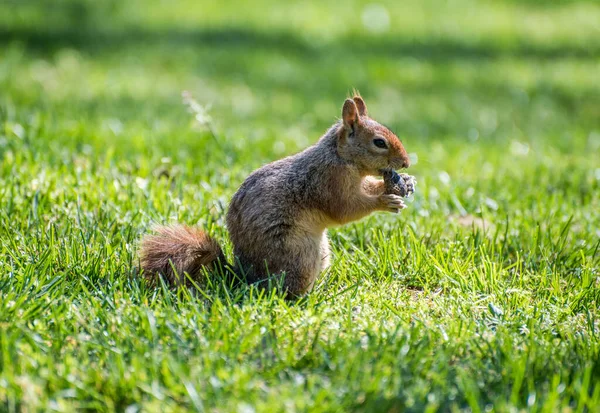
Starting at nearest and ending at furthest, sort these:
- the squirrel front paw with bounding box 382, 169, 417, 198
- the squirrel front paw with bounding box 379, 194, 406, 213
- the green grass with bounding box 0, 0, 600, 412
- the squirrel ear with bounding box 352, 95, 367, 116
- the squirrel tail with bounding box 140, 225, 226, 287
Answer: the green grass with bounding box 0, 0, 600, 412
the squirrel tail with bounding box 140, 225, 226, 287
the squirrel front paw with bounding box 379, 194, 406, 213
the squirrel front paw with bounding box 382, 169, 417, 198
the squirrel ear with bounding box 352, 95, 367, 116

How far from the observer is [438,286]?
11.3ft

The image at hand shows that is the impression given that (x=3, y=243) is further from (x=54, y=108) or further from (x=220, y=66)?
(x=220, y=66)

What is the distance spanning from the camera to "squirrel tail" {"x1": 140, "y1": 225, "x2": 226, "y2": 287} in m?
3.21

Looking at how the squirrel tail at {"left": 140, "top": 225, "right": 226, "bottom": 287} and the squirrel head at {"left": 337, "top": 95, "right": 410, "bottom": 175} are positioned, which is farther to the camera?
the squirrel head at {"left": 337, "top": 95, "right": 410, "bottom": 175}

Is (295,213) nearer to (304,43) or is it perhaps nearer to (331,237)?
(331,237)

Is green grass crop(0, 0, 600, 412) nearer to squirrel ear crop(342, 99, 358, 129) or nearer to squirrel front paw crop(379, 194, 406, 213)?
squirrel front paw crop(379, 194, 406, 213)

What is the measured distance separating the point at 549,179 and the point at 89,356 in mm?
3579

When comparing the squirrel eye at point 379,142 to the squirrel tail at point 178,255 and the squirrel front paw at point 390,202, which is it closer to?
the squirrel front paw at point 390,202

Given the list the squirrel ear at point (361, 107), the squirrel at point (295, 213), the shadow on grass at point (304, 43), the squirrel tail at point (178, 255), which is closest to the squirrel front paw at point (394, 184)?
the squirrel at point (295, 213)

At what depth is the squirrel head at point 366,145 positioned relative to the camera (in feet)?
11.8

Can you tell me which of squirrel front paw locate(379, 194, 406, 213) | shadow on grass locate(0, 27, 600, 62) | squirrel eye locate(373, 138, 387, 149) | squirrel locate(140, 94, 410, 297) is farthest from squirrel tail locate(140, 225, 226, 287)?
shadow on grass locate(0, 27, 600, 62)

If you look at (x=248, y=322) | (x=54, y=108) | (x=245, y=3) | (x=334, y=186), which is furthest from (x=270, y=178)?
(x=245, y=3)

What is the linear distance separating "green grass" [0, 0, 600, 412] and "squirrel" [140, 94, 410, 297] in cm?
13

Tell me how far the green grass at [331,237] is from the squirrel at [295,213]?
131mm
